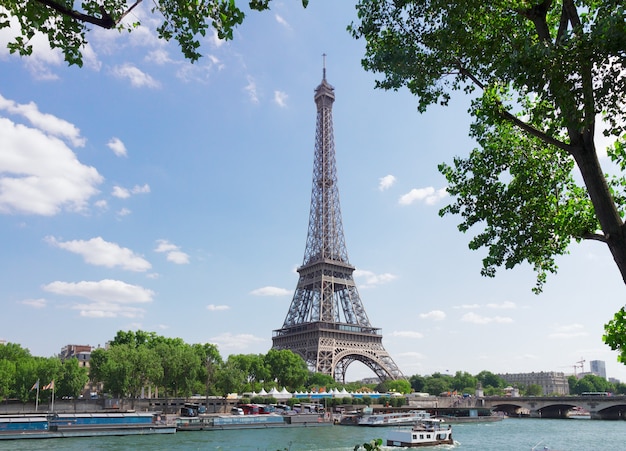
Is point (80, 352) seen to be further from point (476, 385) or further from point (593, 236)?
point (593, 236)

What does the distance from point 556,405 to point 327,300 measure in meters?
45.4

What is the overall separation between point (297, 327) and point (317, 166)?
3340cm

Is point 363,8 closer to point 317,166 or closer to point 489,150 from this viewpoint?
point 489,150

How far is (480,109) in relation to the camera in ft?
33.9

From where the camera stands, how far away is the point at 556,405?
339ft

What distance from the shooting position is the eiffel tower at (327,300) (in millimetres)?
97312

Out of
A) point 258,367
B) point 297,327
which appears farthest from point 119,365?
point 297,327

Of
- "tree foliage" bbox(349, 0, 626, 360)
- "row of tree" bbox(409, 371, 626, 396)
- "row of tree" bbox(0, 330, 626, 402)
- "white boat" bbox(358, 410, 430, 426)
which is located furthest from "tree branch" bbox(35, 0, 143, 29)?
"row of tree" bbox(409, 371, 626, 396)

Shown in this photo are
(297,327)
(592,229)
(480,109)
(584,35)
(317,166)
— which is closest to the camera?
(584,35)

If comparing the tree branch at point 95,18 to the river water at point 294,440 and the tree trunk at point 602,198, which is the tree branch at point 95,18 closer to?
the tree trunk at point 602,198

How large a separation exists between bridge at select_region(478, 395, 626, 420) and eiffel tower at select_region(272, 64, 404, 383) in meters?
21.0

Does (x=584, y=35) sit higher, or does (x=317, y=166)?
(x=317, y=166)

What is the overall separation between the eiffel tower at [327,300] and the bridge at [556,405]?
21.0m

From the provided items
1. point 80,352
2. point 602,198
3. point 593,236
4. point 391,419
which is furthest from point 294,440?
point 80,352
